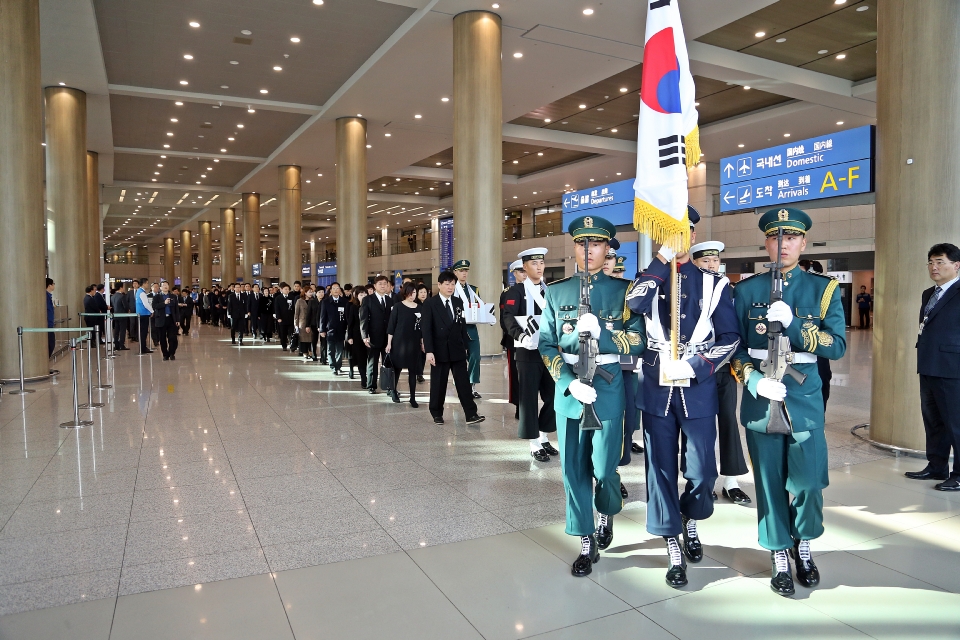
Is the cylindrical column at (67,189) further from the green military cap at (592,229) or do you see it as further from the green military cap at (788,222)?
the green military cap at (788,222)

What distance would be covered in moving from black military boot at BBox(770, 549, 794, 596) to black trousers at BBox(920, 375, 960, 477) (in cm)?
263

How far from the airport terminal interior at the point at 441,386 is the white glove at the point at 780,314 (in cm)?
4

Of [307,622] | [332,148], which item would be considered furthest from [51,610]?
[332,148]

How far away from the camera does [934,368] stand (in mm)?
4996

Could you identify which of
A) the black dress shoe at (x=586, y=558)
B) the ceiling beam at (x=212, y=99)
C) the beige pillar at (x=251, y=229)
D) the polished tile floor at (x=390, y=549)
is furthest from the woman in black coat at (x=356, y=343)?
the beige pillar at (x=251, y=229)

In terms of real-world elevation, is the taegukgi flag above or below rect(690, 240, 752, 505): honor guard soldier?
above

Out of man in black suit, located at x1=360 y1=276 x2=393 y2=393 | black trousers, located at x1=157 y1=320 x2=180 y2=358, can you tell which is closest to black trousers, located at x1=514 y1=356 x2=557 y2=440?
man in black suit, located at x1=360 y1=276 x2=393 y2=393

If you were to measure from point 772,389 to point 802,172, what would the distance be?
190 inches

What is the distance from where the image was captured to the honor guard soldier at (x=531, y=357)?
18.6 feet

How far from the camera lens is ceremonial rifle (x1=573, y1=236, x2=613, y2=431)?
→ 325 cm

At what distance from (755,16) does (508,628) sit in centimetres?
1439

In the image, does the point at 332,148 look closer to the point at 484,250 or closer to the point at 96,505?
the point at 484,250

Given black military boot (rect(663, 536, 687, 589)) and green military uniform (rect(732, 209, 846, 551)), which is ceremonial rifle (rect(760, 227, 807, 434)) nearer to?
green military uniform (rect(732, 209, 846, 551))

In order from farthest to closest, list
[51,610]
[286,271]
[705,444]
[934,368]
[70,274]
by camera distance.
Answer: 1. [286,271]
2. [70,274]
3. [934,368]
4. [705,444]
5. [51,610]
